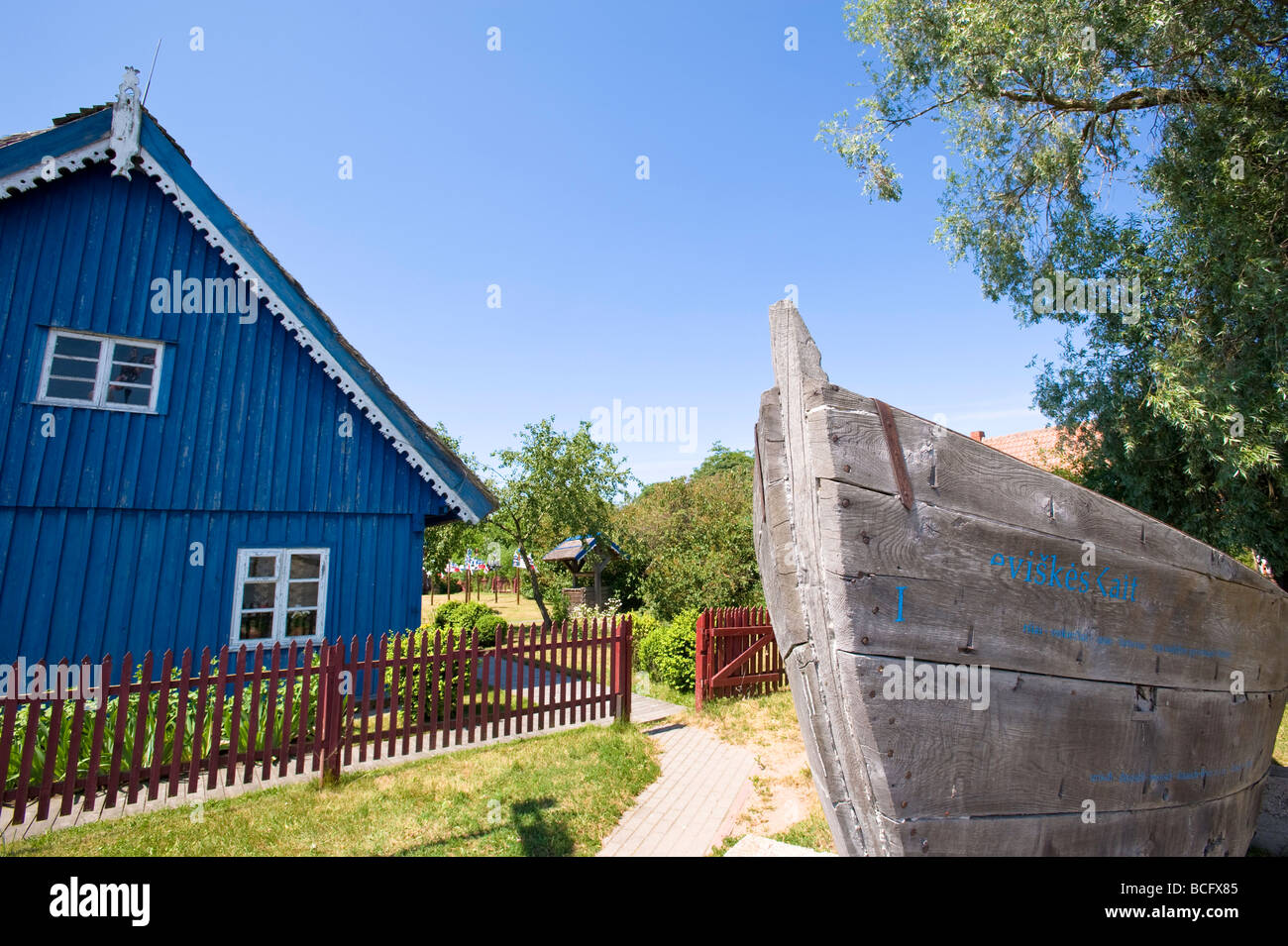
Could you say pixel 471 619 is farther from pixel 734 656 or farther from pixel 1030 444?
pixel 1030 444

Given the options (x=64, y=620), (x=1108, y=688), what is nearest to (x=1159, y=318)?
(x=1108, y=688)

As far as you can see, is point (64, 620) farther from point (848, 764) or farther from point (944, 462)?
point (944, 462)

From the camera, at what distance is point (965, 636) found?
2555 millimetres

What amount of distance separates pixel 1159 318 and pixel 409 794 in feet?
43.6

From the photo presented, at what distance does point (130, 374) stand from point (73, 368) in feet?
2.00

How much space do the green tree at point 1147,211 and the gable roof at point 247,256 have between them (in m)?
9.99

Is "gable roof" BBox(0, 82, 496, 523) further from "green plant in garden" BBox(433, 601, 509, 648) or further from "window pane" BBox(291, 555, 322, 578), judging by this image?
"green plant in garden" BBox(433, 601, 509, 648)

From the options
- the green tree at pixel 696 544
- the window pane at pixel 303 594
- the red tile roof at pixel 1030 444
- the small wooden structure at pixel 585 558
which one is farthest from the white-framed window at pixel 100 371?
the red tile roof at pixel 1030 444

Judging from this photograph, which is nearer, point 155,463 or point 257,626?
point 155,463

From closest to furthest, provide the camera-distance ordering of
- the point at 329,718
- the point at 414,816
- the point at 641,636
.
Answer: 1. the point at 414,816
2. the point at 329,718
3. the point at 641,636

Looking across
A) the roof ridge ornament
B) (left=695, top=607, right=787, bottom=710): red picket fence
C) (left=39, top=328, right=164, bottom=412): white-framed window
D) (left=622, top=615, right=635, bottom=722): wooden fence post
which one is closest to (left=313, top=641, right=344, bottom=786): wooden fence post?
(left=622, top=615, right=635, bottom=722): wooden fence post

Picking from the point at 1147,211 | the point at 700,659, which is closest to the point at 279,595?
the point at 700,659

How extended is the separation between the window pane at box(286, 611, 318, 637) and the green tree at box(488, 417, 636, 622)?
10.9 metres

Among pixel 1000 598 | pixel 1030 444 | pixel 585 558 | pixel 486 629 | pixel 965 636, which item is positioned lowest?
pixel 486 629
